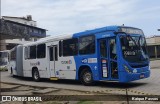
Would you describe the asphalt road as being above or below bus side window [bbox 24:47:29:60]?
below

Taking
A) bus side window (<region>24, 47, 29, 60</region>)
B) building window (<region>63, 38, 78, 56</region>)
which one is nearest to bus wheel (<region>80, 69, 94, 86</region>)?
building window (<region>63, 38, 78, 56</region>)

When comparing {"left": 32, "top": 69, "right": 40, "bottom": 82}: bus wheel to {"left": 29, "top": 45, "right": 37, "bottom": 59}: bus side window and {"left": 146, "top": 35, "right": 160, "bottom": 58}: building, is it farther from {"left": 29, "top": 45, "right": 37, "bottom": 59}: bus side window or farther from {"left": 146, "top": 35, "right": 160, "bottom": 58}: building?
{"left": 146, "top": 35, "right": 160, "bottom": 58}: building

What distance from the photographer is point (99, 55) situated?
1585 centimetres

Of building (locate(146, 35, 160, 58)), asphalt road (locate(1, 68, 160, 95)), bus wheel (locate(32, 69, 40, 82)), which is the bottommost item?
asphalt road (locate(1, 68, 160, 95))

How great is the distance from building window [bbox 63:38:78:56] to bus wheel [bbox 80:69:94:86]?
1189 millimetres

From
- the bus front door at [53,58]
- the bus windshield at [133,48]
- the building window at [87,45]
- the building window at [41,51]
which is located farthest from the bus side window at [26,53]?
the bus windshield at [133,48]

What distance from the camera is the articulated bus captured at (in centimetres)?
1494

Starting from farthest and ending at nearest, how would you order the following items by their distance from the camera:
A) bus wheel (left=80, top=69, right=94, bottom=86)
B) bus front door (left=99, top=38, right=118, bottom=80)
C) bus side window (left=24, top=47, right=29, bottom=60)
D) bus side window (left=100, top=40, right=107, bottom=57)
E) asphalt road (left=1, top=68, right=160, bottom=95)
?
bus side window (left=24, top=47, right=29, bottom=60) → bus wheel (left=80, top=69, right=94, bottom=86) → bus side window (left=100, top=40, right=107, bottom=57) → bus front door (left=99, top=38, right=118, bottom=80) → asphalt road (left=1, top=68, right=160, bottom=95)

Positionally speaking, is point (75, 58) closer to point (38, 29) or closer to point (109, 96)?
point (109, 96)

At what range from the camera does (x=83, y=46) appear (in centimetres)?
1680

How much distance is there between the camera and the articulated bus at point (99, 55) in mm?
14938

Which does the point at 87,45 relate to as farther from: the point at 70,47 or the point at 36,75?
the point at 36,75

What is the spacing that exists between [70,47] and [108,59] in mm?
3027

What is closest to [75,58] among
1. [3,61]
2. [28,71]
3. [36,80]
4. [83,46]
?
[83,46]
